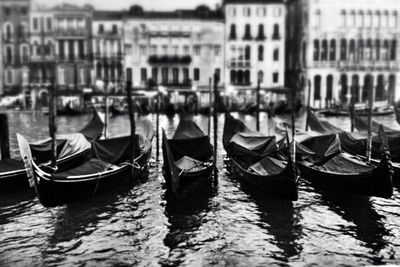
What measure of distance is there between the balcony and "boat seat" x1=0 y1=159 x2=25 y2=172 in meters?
27.5

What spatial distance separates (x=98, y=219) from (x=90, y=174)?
143 centimetres

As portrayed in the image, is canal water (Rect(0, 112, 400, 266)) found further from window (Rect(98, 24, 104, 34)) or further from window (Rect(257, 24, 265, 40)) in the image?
window (Rect(257, 24, 265, 40))

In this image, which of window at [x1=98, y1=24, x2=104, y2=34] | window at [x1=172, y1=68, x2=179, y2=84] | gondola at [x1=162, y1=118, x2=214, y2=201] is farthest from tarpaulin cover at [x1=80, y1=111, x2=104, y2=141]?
window at [x1=98, y1=24, x2=104, y2=34]

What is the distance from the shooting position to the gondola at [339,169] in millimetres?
10133

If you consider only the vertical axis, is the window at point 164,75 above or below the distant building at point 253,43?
below

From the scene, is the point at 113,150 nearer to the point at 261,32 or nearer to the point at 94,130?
the point at 94,130

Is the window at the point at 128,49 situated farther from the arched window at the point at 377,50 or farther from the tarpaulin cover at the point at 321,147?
the tarpaulin cover at the point at 321,147

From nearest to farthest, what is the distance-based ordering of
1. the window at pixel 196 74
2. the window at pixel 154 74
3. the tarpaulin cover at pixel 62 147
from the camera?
the tarpaulin cover at pixel 62 147 < the window at pixel 154 74 < the window at pixel 196 74

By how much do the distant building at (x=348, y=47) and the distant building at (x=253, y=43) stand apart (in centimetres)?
242

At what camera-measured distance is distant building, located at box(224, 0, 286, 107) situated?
39.7 metres

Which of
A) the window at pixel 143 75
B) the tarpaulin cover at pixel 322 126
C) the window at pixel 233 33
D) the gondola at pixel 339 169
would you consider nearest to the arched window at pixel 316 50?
the window at pixel 233 33

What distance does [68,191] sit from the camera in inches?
405

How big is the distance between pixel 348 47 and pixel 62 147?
105 ft

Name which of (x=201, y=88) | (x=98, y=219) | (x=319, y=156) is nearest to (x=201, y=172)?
(x=98, y=219)
